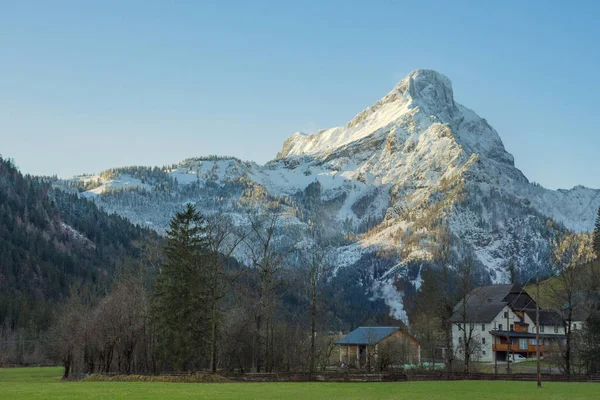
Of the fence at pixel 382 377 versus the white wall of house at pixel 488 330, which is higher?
the white wall of house at pixel 488 330

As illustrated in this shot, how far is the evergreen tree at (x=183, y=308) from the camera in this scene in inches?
2478

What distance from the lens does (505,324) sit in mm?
112625

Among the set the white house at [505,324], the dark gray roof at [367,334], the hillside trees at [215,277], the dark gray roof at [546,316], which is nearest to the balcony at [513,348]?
the white house at [505,324]

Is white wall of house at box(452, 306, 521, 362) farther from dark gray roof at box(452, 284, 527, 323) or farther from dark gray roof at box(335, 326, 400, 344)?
dark gray roof at box(335, 326, 400, 344)

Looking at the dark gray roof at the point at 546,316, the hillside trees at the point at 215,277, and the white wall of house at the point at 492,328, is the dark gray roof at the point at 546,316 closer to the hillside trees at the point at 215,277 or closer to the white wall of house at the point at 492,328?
the white wall of house at the point at 492,328

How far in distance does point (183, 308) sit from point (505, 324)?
68.1 m

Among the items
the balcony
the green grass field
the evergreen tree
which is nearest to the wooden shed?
the balcony

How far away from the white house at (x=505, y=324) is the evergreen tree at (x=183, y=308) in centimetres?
5499

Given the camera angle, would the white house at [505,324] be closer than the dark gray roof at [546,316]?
Yes

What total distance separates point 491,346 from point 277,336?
4632 centimetres

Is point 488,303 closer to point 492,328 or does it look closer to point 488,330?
point 492,328

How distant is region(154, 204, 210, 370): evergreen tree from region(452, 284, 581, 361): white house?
5499 cm

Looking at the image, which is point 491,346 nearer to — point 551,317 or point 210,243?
point 551,317

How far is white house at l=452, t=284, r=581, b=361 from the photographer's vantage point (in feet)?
355
